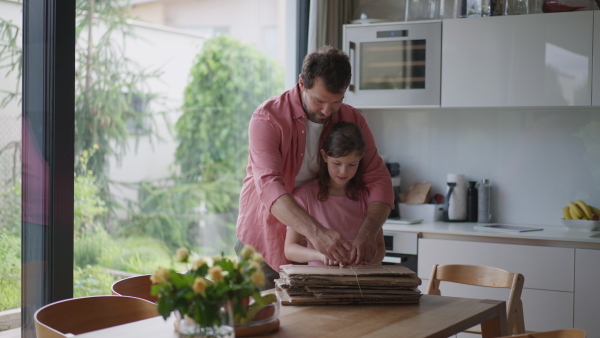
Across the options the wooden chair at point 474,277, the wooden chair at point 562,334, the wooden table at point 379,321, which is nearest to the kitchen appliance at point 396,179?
the wooden chair at point 474,277

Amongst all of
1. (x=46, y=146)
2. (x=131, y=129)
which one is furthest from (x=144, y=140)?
(x=46, y=146)

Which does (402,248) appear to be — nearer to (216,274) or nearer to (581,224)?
(581,224)

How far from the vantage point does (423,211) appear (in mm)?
4133

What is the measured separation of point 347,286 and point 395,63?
85.2 inches

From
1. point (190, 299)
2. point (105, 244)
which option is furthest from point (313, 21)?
point (190, 299)

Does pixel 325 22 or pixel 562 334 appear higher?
pixel 325 22

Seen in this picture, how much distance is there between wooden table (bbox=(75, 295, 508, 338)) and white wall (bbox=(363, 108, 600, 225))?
1.97 metres

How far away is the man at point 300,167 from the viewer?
91.2 inches

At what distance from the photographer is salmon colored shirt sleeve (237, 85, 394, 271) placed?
2514mm

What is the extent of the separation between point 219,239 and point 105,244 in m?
0.99

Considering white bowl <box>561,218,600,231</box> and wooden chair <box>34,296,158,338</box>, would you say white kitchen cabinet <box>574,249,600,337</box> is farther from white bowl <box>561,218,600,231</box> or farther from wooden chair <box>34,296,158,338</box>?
wooden chair <box>34,296,158,338</box>

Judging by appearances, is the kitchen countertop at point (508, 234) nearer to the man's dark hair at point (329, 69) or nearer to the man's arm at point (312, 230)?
the man's arm at point (312, 230)

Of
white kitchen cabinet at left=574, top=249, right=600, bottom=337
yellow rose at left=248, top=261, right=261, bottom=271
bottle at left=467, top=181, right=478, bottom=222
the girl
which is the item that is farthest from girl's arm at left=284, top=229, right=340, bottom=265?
bottle at left=467, top=181, right=478, bottom=222

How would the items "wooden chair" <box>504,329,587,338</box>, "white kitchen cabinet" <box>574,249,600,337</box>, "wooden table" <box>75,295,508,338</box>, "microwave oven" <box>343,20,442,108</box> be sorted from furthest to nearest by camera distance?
"microwave oven" <box>343,20,442,108</box>, "white kitchen cabinet" <box>574,249,600,337</box>, "wooden table" <box>75,295,508,338</box>, "wooden chair" <box>504,329,587,338</box>
